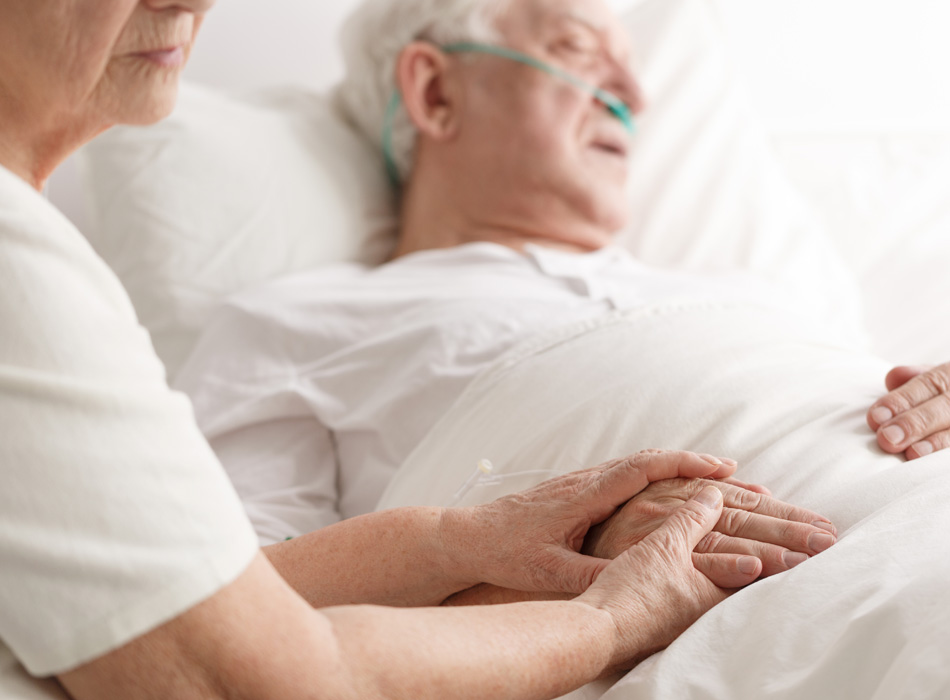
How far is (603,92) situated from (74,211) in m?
1.06


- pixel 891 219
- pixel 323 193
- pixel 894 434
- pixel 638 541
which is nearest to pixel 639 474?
pixel 638 541

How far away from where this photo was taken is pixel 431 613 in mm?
668

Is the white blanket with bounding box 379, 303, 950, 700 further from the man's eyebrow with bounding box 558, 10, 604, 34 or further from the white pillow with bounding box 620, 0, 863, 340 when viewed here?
the man's eyebrow with bounding box 558, 10, 604, 34

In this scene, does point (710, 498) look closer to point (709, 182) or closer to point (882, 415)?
point (882, 415)

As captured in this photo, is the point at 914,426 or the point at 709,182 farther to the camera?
the point at 709,182

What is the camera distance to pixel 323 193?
5.33 ft

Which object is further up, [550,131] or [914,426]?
[550,131]

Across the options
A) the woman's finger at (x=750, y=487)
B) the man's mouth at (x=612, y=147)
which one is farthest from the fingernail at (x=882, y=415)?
the man's mouth at (x=612, y=147)

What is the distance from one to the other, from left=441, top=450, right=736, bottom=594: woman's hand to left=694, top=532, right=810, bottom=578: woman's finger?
0.23 ft

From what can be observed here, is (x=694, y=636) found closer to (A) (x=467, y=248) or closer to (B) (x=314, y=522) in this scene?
(B) (x=314, y=522)

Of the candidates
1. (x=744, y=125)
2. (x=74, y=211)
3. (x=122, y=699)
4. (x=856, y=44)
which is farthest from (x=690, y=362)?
(x=856, y=44)

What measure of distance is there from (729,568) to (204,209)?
3.49 ft

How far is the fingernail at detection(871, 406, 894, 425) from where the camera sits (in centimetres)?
93

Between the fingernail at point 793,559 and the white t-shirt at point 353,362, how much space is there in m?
0.48
